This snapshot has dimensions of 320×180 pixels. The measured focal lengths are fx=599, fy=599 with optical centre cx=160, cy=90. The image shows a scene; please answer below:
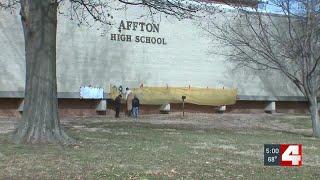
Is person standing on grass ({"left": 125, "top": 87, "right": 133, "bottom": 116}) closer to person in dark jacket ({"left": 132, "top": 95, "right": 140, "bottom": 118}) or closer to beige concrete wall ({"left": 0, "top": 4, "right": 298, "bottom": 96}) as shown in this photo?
person in dark jacket ({"left": 132, "top": 95, "right": 140, "bottom": 118})

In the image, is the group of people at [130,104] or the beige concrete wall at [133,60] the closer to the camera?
the beige concrete wall at [133,60]

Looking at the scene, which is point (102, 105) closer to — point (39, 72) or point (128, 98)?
point (128, 98)

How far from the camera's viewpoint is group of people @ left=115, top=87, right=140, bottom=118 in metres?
32.7

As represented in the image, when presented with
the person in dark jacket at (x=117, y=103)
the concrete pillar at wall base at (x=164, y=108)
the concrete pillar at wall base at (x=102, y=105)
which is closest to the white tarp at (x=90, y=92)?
the concrete pillar at wall base at (x=102, y=105)

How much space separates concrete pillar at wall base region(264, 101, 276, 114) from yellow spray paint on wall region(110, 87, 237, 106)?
315 centimetres

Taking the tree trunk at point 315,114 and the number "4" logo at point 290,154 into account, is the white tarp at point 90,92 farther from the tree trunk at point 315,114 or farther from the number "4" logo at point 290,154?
the number "4" logo at point 290,154

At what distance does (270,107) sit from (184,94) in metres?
7.09

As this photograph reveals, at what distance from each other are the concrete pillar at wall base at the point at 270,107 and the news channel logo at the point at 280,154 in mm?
33672

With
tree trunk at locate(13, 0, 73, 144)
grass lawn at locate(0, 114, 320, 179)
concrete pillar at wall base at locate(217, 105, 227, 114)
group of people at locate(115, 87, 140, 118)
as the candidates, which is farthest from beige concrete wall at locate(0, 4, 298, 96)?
tree trunk at locate(13, 0, 73, 144)

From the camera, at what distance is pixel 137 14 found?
1364 inches

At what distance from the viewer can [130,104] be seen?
33.6 meters

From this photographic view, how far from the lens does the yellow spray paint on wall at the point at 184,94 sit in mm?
35062

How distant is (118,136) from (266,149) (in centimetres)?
1206

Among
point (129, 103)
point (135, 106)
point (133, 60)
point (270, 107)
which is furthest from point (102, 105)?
point (270, 107)
